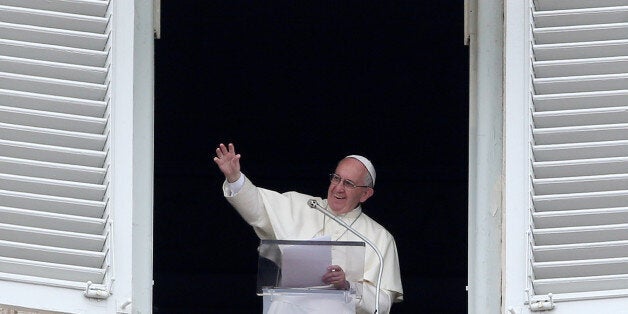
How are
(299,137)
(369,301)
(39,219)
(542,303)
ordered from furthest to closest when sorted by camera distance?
(299,137), (369,301), (39,219), (542,303)

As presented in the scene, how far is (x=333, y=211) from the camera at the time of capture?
6137mm

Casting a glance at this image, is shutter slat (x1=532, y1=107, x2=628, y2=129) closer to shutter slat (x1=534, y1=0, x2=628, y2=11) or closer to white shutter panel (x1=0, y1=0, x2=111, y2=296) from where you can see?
shutter slat (x1=534, y1=0, x2=628, y2=11)

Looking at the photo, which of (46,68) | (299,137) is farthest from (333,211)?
(299,137)

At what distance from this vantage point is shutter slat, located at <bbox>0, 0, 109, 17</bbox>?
468cm

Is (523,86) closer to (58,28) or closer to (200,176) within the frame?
(58,28)

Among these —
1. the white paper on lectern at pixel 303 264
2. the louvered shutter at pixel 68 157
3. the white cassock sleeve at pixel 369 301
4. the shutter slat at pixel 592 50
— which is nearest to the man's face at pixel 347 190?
the white cassock sleeve at pixel 369 301

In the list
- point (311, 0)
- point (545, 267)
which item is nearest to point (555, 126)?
point (545, 267)

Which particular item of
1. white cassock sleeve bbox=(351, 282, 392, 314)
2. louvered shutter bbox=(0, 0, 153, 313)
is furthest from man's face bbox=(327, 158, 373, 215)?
louvered shutter bbox=(0, 0, 153, 313)

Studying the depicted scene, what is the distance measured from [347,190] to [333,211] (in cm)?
9

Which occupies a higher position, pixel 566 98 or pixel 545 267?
pixel 566 98

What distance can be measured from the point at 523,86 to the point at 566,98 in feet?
0.45

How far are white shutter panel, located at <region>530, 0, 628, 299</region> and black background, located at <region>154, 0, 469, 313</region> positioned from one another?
3876 mm

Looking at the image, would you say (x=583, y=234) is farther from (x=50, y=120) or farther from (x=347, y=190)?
(x=347, y=190)

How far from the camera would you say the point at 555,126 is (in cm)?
467
